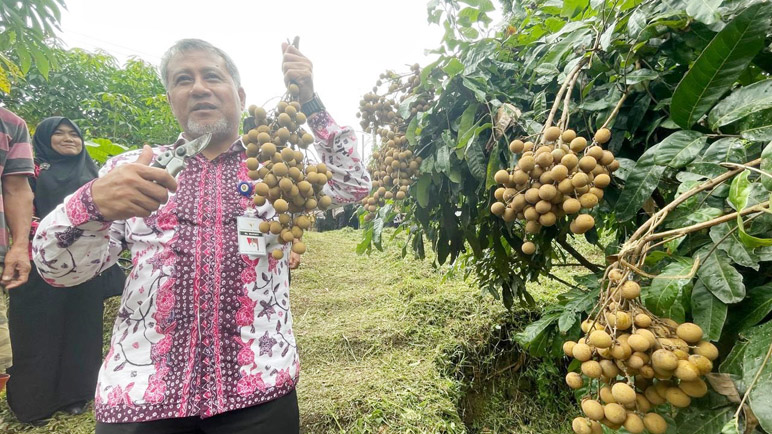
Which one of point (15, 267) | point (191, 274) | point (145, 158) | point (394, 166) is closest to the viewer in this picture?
point (145, 158)

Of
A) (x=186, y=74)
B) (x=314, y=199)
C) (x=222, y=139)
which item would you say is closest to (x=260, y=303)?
(x=314, y=199)

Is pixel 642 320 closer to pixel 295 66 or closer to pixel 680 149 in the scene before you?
pixel 680 149

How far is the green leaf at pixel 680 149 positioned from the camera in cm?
59

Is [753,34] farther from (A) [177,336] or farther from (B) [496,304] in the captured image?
(B) [496,304]

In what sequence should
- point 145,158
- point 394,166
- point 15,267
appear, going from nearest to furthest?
point 145,158, point 394,166, point 15,267

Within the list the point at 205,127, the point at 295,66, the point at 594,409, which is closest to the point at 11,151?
the point at 205,127

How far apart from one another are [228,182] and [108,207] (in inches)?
13.1

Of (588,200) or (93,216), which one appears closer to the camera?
(588,200)

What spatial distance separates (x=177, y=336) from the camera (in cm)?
101

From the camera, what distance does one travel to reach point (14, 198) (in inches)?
65.5

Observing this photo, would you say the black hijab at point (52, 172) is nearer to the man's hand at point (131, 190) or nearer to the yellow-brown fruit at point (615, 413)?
the man's hand at point (131, 190)

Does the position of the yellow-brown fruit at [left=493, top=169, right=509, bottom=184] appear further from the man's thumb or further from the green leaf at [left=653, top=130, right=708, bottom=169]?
the man's thumb

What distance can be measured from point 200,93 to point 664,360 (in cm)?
121

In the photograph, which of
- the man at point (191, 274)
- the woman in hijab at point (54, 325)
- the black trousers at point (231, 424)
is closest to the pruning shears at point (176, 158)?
the man at point (191, 274)
